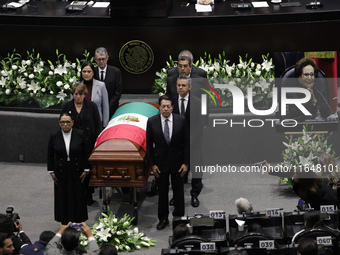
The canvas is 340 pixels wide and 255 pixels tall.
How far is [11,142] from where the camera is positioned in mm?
11766

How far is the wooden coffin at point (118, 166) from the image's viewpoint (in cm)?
927

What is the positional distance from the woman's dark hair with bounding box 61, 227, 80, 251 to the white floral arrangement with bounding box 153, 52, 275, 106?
4636mm

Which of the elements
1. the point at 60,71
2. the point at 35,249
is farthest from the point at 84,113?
the point at 35,249

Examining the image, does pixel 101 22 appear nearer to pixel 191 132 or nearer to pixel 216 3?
pixel 216 3

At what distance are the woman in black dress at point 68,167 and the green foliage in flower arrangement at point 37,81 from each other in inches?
95.3

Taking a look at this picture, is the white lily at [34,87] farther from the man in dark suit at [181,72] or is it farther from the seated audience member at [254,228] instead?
the seated audience member at [254,228]

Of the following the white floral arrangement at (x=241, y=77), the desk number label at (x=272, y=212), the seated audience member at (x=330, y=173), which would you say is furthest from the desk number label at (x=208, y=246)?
the white floral arrangement at (x=241, y=77)

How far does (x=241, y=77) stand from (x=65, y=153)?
11.2 ft

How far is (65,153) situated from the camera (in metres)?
9.00

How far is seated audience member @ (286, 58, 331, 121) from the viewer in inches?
406

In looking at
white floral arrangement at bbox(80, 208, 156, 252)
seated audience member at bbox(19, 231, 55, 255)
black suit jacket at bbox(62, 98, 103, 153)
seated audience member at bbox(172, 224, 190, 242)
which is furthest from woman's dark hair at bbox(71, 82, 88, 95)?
seated audience member at bbox(172, 224, 190, 242)

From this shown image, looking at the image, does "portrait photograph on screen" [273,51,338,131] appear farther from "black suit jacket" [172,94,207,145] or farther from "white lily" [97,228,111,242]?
"white lily" [97,228,111,242]

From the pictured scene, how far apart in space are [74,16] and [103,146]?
3.50m

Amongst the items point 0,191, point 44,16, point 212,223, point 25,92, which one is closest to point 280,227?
point 212,223
